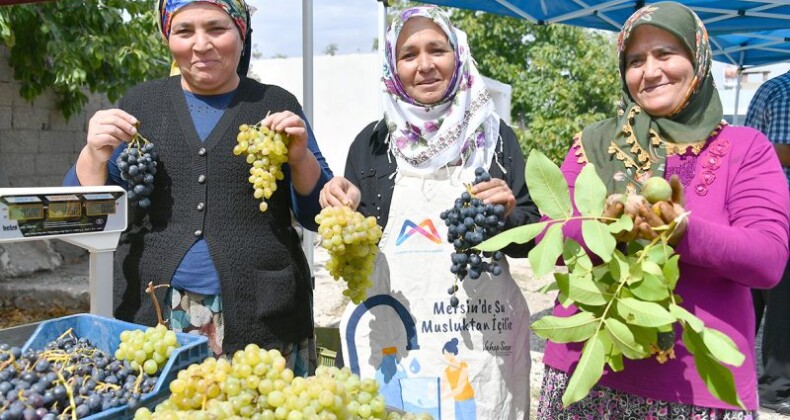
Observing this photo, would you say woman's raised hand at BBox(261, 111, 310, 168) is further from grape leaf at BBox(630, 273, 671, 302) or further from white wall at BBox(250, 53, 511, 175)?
white wall at BBox(250, 53, 511, 175)

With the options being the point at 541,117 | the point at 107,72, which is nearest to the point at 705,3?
the point at 107,72

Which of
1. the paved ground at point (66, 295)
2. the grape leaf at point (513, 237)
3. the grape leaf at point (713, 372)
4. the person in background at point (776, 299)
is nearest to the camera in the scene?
the grape leaf at point (713, 372)

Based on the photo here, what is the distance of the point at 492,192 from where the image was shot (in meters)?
2.04

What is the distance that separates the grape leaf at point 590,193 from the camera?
1582 mm

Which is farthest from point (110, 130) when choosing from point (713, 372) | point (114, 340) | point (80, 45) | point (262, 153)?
point (80, 45)

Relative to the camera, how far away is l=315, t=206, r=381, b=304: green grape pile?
1863 mm

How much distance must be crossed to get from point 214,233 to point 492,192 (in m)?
0.88

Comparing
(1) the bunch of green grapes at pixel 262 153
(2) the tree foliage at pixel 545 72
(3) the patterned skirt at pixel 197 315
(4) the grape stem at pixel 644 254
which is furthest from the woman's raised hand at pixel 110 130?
(2) the tree foliage at pixel 545 72

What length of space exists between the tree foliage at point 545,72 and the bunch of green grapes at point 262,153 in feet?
47.0

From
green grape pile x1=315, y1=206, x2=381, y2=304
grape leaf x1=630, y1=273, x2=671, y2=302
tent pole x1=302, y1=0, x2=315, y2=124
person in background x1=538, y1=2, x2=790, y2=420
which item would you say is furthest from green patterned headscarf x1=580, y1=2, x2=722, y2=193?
tent pole x1=302, y1=0, x2=315, y2=124

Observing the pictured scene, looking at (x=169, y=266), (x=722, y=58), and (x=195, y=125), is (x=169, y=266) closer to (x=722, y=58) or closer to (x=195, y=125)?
(x=195, y=125)

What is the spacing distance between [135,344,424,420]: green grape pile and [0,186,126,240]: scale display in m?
0.63

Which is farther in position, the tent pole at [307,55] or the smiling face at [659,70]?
the tent pole at [307,55]

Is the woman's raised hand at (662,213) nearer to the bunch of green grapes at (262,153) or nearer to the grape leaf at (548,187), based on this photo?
the grape leaf at (548,187)
